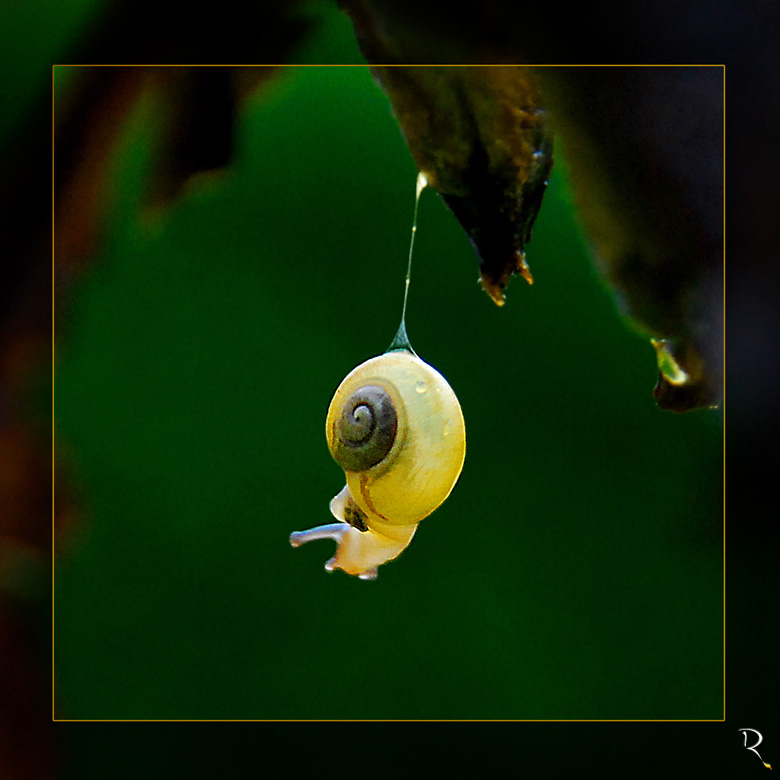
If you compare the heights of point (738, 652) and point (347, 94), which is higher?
point (347, 94)

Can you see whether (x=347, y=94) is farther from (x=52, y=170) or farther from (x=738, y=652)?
(x=738, y=652)

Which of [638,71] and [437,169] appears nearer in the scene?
[638,71]
